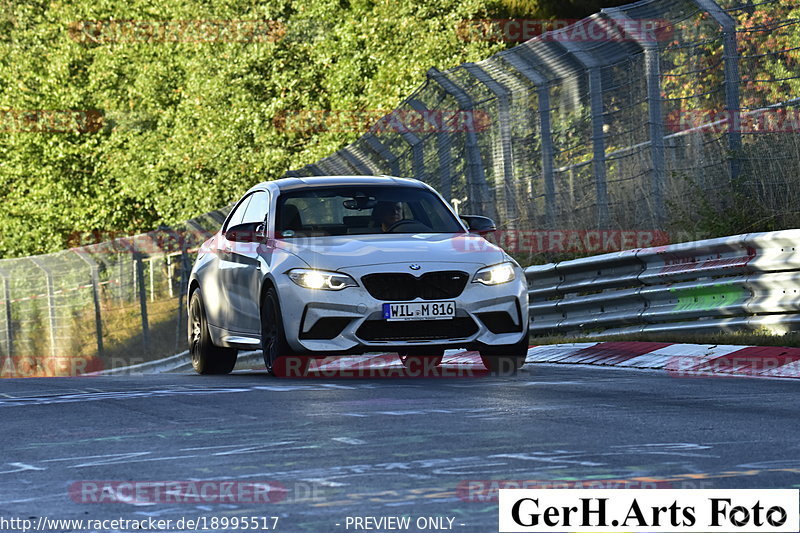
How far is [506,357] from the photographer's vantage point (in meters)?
12.9

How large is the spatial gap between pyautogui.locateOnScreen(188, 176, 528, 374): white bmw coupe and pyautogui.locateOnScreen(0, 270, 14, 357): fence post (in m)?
21.5

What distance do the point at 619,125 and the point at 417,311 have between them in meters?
7.48

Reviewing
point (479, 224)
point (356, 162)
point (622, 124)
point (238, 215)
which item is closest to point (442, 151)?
point (356, 162)

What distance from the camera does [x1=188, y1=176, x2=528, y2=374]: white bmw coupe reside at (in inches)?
471

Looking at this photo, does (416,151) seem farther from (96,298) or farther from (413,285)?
(96,298)

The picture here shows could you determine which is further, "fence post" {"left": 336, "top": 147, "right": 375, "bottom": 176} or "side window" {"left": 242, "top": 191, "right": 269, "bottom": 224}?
"fence post" {"left": 336, "top": 147, "right": 375, "bottom": 176}

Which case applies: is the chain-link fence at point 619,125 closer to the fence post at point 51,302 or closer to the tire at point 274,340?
the tire at point 274,340

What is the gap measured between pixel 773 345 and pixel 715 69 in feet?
16.5

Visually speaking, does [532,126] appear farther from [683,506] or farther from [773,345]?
[683,506]

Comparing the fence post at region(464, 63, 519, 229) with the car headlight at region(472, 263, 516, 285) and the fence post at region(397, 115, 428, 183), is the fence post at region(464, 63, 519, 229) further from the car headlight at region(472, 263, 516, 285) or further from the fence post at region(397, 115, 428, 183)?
the car headlight at region(472, 263, 516, 285)

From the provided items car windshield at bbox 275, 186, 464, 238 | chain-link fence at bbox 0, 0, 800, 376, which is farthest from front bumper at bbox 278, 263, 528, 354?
chain-link fence at bbox 0, 0, 800, 376

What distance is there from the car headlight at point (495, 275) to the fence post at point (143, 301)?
60.2 ft

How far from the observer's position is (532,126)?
20359 millimetres

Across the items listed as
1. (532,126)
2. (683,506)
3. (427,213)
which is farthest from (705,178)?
(683,506)
